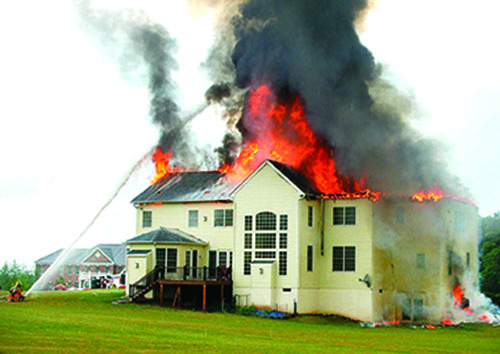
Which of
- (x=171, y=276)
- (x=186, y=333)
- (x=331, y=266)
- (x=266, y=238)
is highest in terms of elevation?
(x=266, y=238)

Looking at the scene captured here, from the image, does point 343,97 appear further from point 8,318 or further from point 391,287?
point 8,318

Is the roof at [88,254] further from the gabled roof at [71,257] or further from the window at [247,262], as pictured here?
the window at [247,262]

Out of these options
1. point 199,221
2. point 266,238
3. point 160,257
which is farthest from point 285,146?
point 160,257

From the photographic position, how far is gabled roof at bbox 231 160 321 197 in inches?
2028

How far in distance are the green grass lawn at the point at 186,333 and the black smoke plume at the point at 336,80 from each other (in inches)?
439

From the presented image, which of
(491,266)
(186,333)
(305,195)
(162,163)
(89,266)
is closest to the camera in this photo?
(186,333)

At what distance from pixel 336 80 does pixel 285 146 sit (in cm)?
574

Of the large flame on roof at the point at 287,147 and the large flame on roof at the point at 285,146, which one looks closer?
the large flame on roof at the point at 287,147

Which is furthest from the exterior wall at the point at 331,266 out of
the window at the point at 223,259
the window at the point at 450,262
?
the window at the point at 223,259

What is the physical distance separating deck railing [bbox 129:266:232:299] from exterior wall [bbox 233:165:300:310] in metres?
1.17

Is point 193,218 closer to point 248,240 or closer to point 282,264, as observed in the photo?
point 248,240

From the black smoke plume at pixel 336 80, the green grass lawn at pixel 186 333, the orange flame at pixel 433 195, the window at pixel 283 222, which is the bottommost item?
the green grass lawn at pixel 186 333

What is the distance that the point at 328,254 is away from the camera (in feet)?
171

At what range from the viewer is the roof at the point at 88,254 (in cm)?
11575
